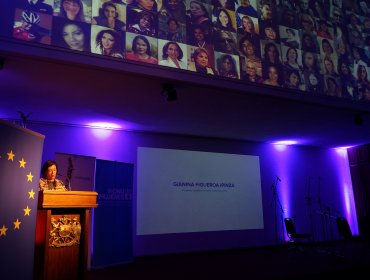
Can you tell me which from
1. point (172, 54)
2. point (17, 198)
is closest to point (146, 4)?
point (172, 54)

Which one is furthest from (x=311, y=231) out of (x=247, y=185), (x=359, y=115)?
(x=359, y=115)

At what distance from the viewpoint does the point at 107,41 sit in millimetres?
4164

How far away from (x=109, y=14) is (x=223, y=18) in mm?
1905

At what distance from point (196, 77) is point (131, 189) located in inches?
112

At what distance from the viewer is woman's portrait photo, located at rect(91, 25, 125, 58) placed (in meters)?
4.07

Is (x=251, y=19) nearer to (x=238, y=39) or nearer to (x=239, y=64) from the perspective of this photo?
(x=238, y=39)

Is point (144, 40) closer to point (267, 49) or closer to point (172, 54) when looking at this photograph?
point (172, 54)

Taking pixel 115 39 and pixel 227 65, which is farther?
pixel 227 65

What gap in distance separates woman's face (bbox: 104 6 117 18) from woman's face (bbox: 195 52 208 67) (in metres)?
1.33

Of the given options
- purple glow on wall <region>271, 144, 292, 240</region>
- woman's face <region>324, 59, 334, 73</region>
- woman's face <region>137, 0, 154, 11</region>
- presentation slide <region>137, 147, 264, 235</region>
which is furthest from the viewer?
purple glow on wall <region>271, 144, 292, 240</region>

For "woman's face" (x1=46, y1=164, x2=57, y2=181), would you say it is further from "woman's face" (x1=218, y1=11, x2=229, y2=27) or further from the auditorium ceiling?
"woman's face" (x1=218, y1=11, x2=229, y2=27)

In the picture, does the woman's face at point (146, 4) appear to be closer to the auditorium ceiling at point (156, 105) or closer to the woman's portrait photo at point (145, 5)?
the woman's portrait photo at point (145, 5)

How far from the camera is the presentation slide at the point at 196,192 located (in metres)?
6.83

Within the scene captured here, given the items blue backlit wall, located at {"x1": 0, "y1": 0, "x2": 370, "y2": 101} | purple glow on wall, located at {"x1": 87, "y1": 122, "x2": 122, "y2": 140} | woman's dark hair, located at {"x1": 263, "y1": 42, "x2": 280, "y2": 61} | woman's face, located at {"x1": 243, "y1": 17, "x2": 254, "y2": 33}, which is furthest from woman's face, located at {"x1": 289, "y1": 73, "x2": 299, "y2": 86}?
purple glow on wall, located at {"x1": 87, "y1": 122, "x2": 122, "y2": 140}
